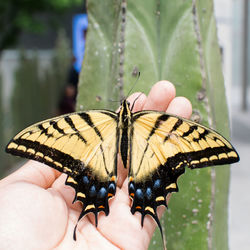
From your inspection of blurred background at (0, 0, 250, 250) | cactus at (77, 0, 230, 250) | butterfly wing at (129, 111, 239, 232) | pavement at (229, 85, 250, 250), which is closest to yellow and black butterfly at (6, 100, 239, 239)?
butterfly wing at (129, 111, 239, 232)

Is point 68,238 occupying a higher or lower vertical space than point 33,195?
lower

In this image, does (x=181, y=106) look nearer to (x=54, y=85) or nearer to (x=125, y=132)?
(x=125, y=132)

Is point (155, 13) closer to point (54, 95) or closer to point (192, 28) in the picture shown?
point (192, 28)

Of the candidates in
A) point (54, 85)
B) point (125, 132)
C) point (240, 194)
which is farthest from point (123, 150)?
point (54, 85)

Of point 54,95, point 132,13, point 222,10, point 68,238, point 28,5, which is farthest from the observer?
point 54,95

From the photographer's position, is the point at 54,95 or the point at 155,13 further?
the point at 54,95

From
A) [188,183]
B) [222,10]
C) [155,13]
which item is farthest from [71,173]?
[222,10]
